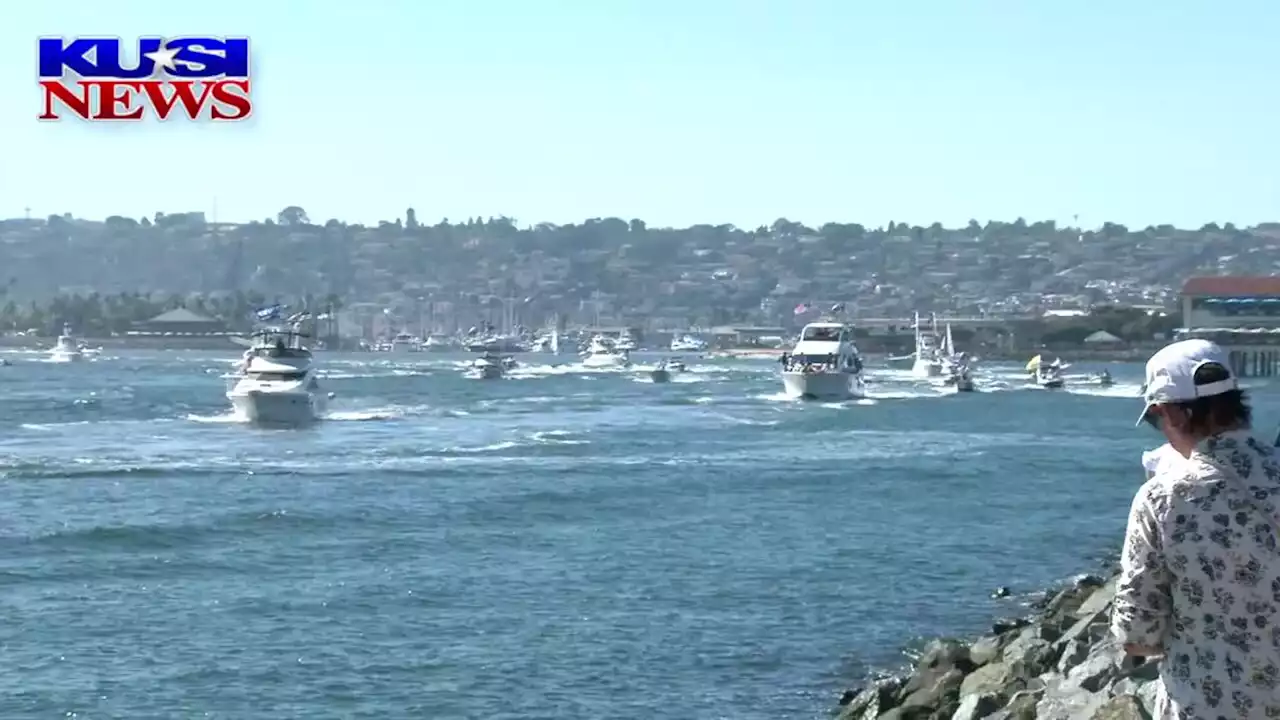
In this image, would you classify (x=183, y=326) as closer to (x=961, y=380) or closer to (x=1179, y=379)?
(x=961, y=380)

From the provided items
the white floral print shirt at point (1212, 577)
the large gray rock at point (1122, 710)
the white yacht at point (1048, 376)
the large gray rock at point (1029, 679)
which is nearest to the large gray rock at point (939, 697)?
the large gray rock at point (1029, 679)

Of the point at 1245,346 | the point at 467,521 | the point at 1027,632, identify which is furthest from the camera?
the point at 1245,346

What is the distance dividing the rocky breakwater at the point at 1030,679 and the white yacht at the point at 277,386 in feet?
127

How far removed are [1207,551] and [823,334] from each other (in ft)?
236

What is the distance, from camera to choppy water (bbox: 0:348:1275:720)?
1553 cm

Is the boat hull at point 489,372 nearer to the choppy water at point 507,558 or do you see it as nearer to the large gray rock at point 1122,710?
the choppy water at point 507,558

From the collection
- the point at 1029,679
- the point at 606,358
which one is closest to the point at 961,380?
the point at 606,358

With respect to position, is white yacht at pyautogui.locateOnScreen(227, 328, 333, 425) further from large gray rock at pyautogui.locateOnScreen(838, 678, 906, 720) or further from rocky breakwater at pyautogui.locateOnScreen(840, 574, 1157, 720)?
large gray rock at pyautogui.locateOnScreen(838, 678, 906, 720)

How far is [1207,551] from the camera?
4.61 m

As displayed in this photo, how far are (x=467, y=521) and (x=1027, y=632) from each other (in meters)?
15.2

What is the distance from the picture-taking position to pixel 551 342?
19800 cm

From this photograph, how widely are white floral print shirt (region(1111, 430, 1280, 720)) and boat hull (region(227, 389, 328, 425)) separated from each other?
50.2m

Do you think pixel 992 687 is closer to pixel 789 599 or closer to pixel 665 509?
pixel 789 599

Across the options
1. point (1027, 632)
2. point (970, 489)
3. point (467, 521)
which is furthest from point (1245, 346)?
point (1027, 632)
